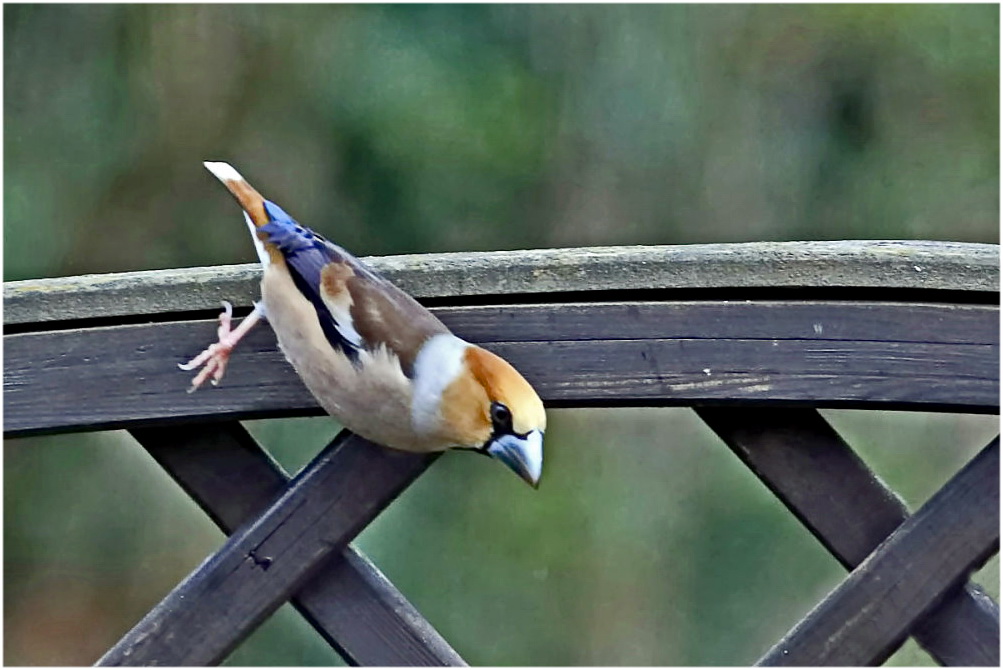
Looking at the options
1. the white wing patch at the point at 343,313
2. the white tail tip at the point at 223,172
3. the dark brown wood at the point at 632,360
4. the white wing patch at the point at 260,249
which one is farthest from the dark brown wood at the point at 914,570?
the white tail tip at the point at 223,172

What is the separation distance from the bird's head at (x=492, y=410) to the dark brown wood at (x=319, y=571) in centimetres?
21

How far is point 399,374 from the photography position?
5.41 feet

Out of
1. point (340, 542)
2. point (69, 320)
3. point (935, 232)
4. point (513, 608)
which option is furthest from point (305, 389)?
point (935, 232)

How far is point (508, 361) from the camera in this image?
4.92 ft

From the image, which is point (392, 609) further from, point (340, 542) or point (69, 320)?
point (69, 320)

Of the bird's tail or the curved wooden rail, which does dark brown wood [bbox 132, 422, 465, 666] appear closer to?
the curved wooden rail

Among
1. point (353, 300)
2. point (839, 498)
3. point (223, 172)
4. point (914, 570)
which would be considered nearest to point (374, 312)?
point (353, 300)

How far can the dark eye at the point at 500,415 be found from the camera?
151 centimetres

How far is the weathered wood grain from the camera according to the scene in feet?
4.85

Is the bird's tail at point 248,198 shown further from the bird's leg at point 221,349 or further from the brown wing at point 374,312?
the bird's leg at point 221,349

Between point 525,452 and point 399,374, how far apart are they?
22 centimetres

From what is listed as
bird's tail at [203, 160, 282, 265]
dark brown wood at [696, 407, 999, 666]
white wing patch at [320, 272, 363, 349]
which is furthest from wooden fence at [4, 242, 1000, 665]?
bird's tail at [203, 160, 282, 265]

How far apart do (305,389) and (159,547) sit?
9.42 ft

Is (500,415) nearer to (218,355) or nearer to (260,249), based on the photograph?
(218,355)
